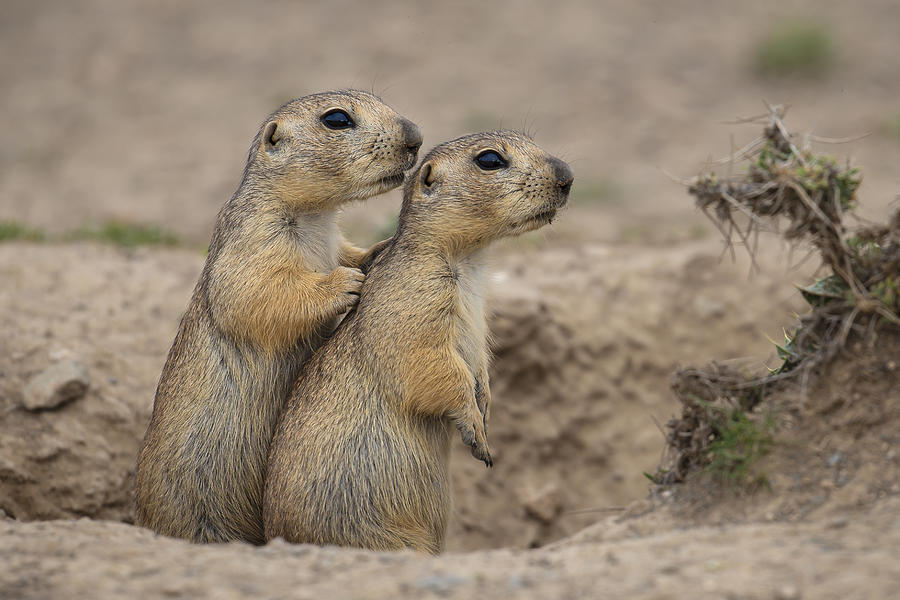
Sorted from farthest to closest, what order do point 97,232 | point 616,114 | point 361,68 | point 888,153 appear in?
point 361,68, point 616,114, point 888,153, point 97,232

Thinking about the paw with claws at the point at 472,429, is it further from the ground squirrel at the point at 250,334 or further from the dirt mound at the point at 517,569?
the dirt mound at the point at 517,569

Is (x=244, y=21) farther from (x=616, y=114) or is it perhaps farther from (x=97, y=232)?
(x=97, y=232)

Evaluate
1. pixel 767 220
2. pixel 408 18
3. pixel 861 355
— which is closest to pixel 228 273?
pixel 767 220

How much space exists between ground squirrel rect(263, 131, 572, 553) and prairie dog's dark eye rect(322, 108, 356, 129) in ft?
1.70

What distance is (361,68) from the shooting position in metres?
14.1

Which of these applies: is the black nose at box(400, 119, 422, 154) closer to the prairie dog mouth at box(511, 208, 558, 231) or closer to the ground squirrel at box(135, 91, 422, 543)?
the ground squirrel at box(135, 91, 422, 543)

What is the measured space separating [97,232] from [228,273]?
4.44 meters

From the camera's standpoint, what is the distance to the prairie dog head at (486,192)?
17.5 feet

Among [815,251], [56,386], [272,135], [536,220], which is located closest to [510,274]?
[536,220]

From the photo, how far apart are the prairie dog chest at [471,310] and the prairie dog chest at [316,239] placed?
0.89m

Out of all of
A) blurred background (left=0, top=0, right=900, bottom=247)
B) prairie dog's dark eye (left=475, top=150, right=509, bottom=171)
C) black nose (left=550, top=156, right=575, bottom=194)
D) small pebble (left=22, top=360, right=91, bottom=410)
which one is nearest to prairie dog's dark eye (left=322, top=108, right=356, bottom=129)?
prairie dog's dark eye (left=475, top=150, right=509, bottom=171)

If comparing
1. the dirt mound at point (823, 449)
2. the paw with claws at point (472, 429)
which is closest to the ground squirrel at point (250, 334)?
the paw with claws at point (472, 429)

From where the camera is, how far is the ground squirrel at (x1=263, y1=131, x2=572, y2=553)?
201 inches

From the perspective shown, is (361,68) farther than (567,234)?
Yes
